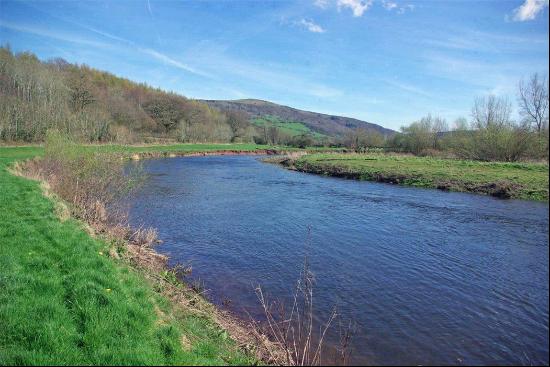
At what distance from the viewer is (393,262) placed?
40.6ft

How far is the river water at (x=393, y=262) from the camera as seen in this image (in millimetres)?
7602

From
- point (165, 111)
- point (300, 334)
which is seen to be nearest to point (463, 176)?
point (300, 334)

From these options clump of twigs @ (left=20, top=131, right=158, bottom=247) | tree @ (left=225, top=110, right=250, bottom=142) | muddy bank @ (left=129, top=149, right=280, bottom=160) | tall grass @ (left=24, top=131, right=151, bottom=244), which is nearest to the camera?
clump of twigs @ (left=20, top=131, right=158, bottom=247)

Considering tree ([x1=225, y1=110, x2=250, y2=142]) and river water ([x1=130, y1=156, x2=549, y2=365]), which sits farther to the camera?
tree ([x1=225, y1=110, x2=250, y2=142])

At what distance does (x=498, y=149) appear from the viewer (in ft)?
44.9

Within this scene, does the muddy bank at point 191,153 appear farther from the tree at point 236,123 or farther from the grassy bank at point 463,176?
→ the tree at point 236,123

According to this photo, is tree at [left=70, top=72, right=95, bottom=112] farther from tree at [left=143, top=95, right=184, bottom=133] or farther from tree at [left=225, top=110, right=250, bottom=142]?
tree at [left=225, top=110, right=250, bottom=142]

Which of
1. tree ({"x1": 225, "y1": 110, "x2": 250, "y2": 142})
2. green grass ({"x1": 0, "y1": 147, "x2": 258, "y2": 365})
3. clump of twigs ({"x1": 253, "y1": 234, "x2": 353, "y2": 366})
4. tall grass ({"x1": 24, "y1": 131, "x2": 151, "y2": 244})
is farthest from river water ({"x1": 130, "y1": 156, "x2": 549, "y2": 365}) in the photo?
tree ({"x1": 225, "y1": 110, "x2": 250, "y2": 142})

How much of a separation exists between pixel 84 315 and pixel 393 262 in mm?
9253

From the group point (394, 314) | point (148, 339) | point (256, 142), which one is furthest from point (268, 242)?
point (256, 142)

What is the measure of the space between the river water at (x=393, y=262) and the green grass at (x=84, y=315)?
7.84 ft

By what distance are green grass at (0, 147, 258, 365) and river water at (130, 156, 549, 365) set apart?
239 centimetres

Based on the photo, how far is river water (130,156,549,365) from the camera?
7.60 metres

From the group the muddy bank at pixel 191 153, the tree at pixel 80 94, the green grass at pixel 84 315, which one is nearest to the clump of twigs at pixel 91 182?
the green grass at pixel 84 315
